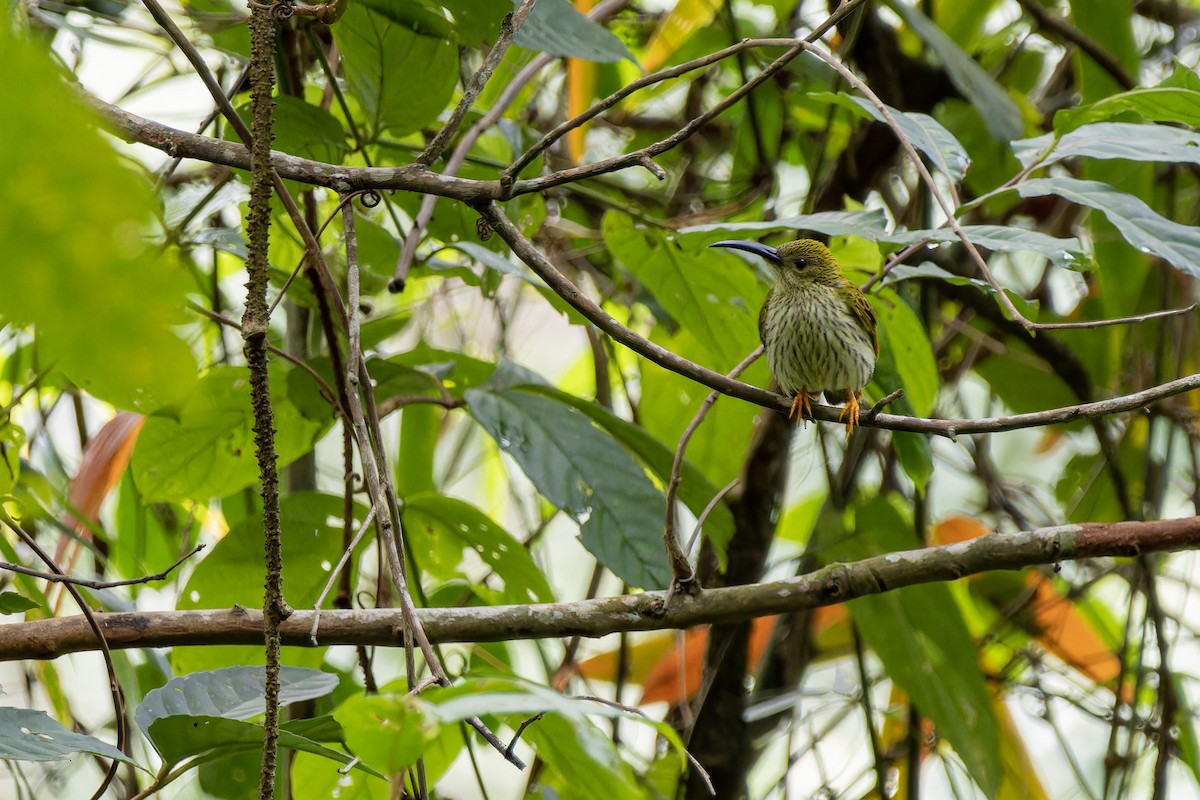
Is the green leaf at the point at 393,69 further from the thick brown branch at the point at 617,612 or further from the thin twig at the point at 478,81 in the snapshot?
Answer: the thick brown branch at the point at 617,612

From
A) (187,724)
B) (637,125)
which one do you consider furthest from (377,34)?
(637,125)

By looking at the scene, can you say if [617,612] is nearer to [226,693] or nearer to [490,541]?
[490,541]

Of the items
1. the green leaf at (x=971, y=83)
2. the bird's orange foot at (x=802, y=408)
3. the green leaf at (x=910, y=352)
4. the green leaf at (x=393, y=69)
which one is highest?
the green leaf at (x=971, y=83)

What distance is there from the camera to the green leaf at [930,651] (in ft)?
7.91

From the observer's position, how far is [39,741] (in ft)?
4.02

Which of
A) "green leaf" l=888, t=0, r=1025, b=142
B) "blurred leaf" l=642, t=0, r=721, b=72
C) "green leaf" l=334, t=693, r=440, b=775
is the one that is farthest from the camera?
"blurred leaf" l=642, t=0, r=721, b=72

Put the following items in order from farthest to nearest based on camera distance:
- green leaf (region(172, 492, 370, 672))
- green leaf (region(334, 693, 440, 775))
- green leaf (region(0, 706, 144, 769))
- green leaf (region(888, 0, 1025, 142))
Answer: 1. green leaf (region(888, 0, 1025, 142))
2. green leaf (region(172, 492, 370, 672))
3. green leaf (region(0, 706, 144, 769))
4. green leaf (region(334, 693, 440, 775))

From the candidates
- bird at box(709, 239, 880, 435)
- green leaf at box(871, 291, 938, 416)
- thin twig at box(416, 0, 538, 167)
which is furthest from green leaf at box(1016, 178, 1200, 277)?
thin twig at box(416, 0, 538, 167)

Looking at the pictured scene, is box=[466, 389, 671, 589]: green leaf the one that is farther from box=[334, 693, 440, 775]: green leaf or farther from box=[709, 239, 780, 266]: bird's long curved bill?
box=[334, 693, 440, 775]: green leaf

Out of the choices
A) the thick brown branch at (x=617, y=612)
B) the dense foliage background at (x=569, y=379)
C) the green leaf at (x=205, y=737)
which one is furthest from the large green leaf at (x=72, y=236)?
the thick brown branch at (x=617, y=612)

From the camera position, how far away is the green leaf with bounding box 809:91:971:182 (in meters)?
1.72

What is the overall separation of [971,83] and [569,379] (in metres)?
1.67

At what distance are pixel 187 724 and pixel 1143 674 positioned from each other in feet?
8.81

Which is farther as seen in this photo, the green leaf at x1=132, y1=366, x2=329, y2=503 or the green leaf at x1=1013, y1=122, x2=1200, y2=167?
the green leaf at x1=132, y1=366, x2=329, y2=503
